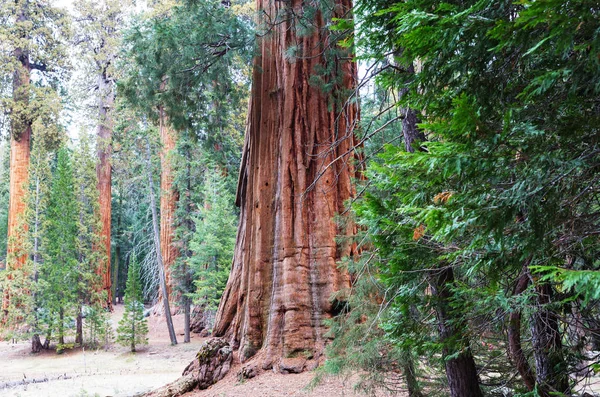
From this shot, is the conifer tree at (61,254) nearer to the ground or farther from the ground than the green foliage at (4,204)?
nearer to the ground

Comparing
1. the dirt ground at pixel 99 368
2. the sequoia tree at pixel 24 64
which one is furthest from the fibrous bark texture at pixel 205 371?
the sequoia tree at pixel 24 64

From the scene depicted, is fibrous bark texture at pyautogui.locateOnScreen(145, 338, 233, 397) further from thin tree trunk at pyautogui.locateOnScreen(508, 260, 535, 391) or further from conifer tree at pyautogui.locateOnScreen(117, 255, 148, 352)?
conifer tree at pyautogui.locateOnScreen(117, 255, 148, 352)

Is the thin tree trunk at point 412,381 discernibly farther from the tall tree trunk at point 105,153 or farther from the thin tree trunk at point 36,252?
the tall tree trunk at point 105,153

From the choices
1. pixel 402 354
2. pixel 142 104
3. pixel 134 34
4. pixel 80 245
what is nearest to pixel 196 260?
pixel 80 245

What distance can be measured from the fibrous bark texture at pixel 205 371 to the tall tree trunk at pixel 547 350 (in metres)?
5.16

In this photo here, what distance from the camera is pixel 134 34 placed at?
8547 mm

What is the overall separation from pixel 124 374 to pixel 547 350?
11962 mm

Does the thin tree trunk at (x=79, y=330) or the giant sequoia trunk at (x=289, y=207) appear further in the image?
the thin tree trunk at (x=79, y=330)

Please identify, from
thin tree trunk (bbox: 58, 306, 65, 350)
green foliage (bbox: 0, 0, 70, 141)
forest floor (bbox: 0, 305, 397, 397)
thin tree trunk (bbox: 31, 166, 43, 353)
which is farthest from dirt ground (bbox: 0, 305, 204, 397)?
green foliage (bbox: 0, 0, 70, 141)

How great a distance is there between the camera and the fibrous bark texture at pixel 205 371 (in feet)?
23.1

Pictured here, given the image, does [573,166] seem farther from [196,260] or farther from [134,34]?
[196,260]

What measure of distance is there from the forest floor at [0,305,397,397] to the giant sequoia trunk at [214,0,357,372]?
23.5 inches

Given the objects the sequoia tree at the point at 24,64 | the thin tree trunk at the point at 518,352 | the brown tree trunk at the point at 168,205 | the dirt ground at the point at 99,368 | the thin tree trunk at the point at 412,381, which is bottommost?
the dirt ground at the point at 99,368

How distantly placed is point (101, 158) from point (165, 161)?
5393 mm
